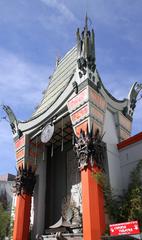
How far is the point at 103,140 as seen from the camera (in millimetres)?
18438

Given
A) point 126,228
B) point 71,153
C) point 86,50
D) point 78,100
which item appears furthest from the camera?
point 71,153

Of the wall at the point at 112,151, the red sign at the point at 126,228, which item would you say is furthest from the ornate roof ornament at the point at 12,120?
the red sign at the point at 126,228

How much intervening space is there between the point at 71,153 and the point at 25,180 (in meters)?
4.77

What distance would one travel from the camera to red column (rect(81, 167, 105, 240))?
46.4 feet

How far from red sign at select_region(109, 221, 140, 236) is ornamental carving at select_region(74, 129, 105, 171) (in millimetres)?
5551

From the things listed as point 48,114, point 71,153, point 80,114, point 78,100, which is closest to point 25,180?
point 71,153

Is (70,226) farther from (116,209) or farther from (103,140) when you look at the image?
(103,140)

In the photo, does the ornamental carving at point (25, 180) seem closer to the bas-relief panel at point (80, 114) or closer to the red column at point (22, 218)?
the red column at point (22, 218)

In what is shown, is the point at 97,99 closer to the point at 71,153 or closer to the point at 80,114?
the point at 80,114

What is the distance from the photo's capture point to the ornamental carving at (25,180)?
22750mm

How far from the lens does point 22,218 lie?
21000 millimetres

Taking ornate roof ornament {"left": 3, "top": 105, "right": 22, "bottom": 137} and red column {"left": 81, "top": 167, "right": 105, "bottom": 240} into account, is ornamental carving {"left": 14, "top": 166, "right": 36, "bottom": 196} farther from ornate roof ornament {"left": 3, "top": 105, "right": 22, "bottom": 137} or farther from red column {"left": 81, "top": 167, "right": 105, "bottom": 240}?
red column {"left": 81, "top": 167, "right": 105, "bottom": 240}

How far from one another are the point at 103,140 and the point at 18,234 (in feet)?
33.5

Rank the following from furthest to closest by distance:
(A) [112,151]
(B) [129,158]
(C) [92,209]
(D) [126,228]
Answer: (A) [112,151], (B) [129,158], (C) [92,209], (D) [126,228]
